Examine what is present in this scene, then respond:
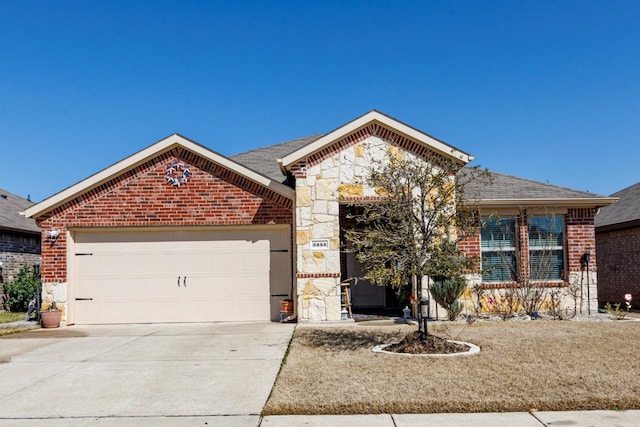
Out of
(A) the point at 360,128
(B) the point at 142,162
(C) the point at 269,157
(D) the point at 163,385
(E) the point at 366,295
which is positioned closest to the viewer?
(D) the point at 163,385

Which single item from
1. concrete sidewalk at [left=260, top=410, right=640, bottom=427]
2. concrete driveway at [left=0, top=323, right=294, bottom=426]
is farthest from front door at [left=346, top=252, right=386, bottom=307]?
concrete sidewalk at [left=260, top=410, right=640, bottom=427]

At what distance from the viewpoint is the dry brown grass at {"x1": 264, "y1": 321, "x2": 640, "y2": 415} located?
5879 mm

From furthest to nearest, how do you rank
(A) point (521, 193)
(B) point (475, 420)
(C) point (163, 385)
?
1. (A) point (521, 193)
2. (C) point (163, 385)
3. (B) point (475, 420)

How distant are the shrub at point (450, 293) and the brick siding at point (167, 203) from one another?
3807mm

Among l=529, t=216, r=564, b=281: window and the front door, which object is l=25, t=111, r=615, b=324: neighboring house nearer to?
l=529, t=216, r=564, b=281: window

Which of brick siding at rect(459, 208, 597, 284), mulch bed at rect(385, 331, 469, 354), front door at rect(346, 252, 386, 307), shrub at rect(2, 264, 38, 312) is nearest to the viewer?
mulch bed at rect(385, 331, 469, 354)

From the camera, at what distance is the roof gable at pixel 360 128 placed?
1235cm

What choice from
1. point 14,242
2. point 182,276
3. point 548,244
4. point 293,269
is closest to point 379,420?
point 293,269

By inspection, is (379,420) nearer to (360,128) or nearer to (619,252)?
(360,128)

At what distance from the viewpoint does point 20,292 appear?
17.6 metres

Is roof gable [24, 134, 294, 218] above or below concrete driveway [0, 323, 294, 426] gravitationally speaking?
above

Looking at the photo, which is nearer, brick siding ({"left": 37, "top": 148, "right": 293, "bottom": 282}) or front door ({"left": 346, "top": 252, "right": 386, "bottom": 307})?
brick siding ({"left": 37, "top": 148, "right": 293, "bottom": 282})

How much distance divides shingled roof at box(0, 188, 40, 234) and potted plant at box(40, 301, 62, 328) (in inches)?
244

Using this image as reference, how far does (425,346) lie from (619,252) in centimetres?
1168
